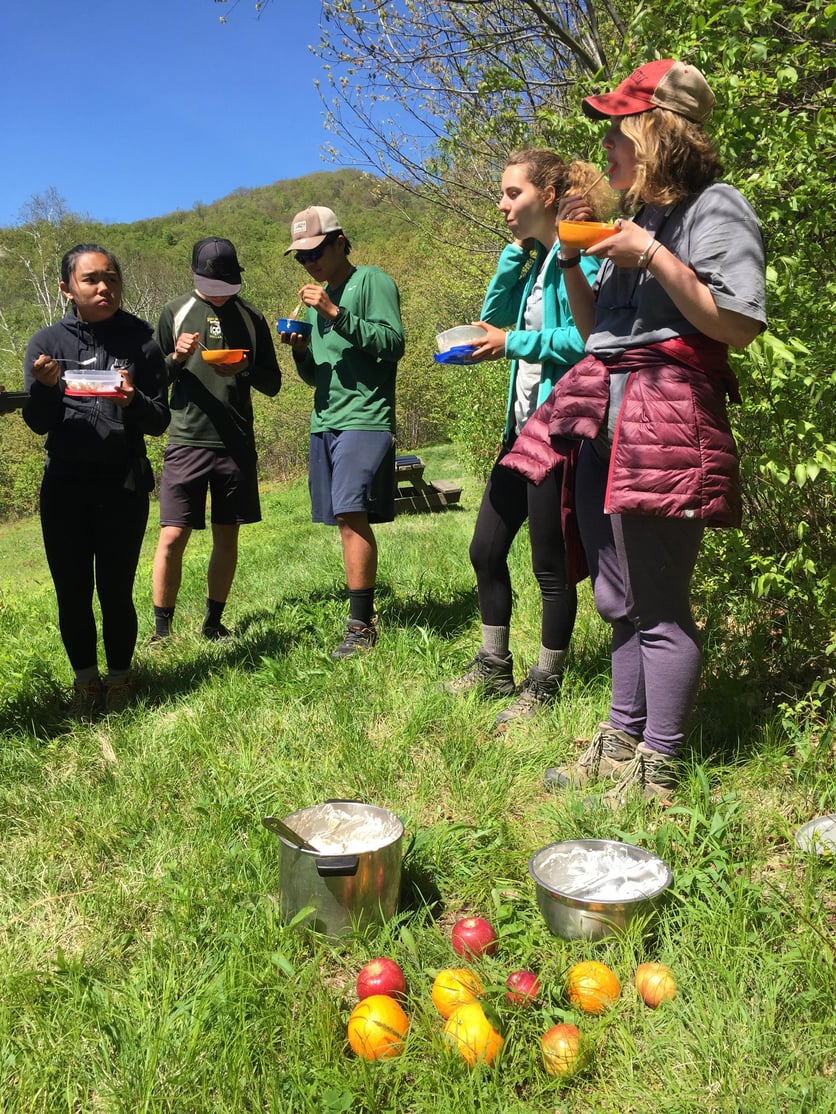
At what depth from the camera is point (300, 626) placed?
450 cm

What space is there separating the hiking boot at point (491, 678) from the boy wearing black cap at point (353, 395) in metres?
0.71

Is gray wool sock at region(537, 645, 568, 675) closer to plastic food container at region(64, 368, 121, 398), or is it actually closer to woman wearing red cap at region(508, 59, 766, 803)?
woman wearing red cap at region(508, 59, 766, 803)

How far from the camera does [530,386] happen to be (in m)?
3.05

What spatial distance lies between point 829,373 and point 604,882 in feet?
5.52

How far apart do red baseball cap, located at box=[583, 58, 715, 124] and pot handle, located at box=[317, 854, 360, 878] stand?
6.49 feet

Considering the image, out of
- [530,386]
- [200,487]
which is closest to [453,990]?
[530,386]

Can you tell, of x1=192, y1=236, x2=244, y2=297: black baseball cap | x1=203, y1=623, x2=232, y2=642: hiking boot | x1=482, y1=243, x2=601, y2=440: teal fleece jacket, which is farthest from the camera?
x1=203, y1=623, x2=232, y2=642: hiking boot

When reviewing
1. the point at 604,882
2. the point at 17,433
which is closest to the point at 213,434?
the point at 604,882

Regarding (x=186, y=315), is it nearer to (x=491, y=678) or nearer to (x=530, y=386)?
(x=530, y=386)

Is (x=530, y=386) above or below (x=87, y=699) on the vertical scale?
above

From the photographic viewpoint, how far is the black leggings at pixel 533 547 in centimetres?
293

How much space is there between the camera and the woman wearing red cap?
81.7 inches

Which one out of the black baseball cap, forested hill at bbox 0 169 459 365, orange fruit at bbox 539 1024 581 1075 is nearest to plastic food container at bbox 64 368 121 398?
the black baseball cap

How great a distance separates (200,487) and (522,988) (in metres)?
3.43
